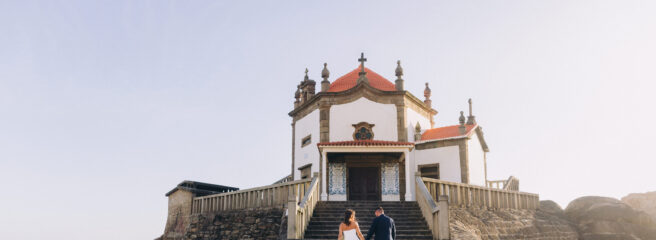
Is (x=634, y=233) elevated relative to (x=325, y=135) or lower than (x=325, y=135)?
lower

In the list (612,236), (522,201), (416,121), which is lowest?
(612,236)

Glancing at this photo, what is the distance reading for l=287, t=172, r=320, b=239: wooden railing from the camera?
14359 millimetres

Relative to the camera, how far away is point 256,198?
1991 centimetres

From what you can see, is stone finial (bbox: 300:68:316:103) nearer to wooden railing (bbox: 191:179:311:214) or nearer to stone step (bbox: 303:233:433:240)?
wooden railing (bbox: 191:179:311:214)

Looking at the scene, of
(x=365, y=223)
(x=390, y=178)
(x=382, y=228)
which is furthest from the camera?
(x=390, y=178)

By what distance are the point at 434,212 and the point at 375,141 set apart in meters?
7.23

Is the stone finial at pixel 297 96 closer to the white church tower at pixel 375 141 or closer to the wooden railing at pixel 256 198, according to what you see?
the white church tower at pixel 375 141

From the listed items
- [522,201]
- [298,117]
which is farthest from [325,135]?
[522,201]

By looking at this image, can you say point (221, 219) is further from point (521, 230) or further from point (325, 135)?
point (521, 230)

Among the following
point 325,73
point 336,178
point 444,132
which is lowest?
point 336,178

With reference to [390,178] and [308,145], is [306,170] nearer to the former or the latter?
[308,145]

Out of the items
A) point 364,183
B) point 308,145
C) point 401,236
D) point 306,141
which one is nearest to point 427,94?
point 306,141

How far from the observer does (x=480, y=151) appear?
25906mm

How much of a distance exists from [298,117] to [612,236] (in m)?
16.1
